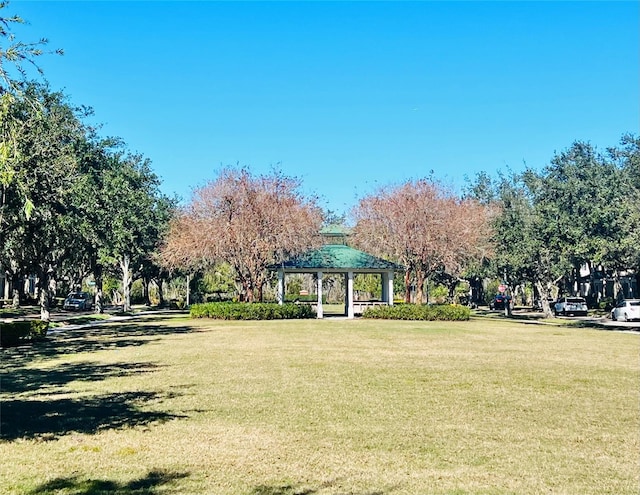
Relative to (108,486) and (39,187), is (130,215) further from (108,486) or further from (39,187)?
(108,486)

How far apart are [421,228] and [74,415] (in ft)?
108

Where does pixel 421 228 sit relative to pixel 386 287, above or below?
above

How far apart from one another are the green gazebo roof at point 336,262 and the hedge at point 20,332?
1900cm

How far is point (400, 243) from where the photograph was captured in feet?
136

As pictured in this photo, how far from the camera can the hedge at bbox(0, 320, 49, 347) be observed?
20703 mm

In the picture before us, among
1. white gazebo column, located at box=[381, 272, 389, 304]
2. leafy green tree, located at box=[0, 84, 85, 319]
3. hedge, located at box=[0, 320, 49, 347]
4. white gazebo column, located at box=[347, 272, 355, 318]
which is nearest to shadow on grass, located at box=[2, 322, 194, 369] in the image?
hedge, located at box=[0, 320, 49, 347]

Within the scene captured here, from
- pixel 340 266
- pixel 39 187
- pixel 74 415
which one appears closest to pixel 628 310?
pixel 340 266

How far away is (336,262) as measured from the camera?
4097cm

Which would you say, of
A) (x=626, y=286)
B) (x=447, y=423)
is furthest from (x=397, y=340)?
(x=626, y=286)

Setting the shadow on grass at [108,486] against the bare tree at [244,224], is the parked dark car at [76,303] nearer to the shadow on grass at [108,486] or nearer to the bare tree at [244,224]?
the bare tree at [244,224]

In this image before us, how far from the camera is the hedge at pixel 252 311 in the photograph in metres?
37.7

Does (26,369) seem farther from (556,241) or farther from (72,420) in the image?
(556,241)

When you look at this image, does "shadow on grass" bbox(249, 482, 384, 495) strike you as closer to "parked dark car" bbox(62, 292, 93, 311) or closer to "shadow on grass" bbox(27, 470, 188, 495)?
"shadow on grass" bbox(27, 470, 188, 495)

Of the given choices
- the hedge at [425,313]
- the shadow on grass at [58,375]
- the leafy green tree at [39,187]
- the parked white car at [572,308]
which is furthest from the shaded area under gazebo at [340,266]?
the shadow on grass at [58,375]
